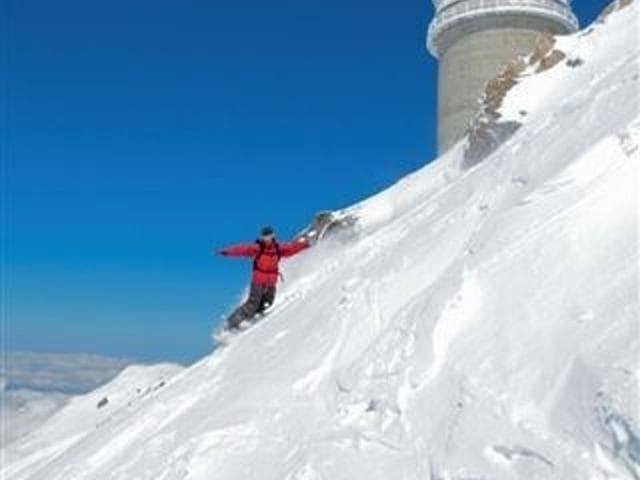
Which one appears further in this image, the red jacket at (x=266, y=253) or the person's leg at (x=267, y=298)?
the person's leg at (x=267, y=298)

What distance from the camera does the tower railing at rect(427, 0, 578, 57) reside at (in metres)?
25.5

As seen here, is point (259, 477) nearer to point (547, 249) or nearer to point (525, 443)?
point (525, 443)

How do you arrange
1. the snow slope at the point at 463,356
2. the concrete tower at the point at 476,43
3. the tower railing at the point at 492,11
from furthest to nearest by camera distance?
1. the tower railing at the point at 492,11
2. the concrete tower at the point at 476,43
3. the snow slope at the point at 463,356

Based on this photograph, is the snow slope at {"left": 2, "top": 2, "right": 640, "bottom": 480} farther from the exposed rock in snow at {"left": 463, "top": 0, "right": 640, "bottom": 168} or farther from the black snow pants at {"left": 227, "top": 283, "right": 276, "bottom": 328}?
the exposed rock in snow at {"left": 463, "top": 0, "right": 640, "bottom": 168}

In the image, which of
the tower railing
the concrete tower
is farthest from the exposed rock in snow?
the tower railing

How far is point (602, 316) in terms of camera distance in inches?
271

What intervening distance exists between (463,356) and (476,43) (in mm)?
19453

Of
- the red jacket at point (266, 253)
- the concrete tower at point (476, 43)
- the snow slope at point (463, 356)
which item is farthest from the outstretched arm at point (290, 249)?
the concrete tower at point (476, 43)

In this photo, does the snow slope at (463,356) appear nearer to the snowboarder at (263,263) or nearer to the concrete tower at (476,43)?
the snowboarder at (263,263)

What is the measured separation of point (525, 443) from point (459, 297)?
2.37m

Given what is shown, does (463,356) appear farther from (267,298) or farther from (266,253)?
(267,298)

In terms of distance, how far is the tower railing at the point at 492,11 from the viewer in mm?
25484

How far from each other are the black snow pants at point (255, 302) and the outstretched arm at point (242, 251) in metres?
0.55

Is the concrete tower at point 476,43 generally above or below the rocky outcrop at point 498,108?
above
